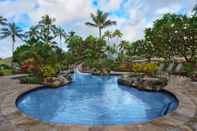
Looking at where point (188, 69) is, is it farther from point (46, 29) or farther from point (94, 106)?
point (46, 29)

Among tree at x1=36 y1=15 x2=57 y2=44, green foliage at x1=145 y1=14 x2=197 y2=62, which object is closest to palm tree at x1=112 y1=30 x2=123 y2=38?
tree at x1=36 y1=15 x2=57 y2=44

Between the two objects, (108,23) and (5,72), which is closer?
(5,72)

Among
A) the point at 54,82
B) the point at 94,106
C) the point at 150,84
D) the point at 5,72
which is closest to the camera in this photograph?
the point at 94,106

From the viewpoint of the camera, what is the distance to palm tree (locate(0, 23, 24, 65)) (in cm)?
4967

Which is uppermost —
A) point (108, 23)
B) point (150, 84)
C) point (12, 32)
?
point (108, 23)

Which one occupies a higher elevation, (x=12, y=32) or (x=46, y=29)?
(x=46, y=29)

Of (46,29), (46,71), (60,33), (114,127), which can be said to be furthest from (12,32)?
(114,127)

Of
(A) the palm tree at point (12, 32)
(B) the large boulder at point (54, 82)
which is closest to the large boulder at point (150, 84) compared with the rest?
(B) the large boulder at point (54, 82)

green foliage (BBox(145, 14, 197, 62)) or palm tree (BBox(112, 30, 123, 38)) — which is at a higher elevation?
palm tree (BBox(112, 30, 123, 38))

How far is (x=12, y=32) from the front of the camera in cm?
5038

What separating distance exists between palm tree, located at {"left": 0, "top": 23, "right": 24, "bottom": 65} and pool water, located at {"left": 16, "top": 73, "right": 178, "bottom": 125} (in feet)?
117

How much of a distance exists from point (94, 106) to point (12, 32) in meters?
42.5

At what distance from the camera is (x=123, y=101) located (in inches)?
587

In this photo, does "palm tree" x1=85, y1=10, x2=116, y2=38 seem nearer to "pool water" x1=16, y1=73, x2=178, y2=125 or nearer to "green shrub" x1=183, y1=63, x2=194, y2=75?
"green shrub" x1=183, y1=63, x2=194, y2=75
